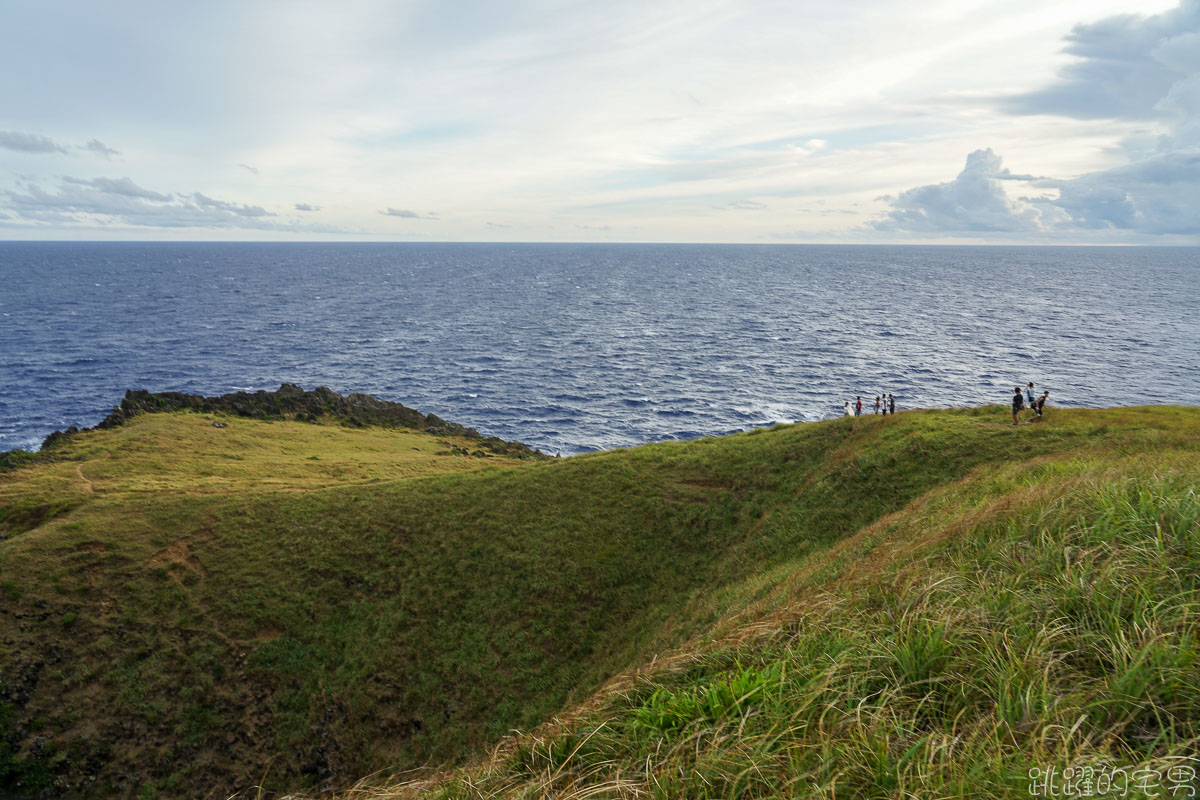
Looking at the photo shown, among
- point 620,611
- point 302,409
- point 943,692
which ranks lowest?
point 620,611

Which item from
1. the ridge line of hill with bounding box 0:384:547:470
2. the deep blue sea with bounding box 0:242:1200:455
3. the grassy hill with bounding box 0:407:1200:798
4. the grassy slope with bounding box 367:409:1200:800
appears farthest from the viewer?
the deep blue sea with bounding box 0:242:1200:455

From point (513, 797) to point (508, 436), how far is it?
65.7 meters

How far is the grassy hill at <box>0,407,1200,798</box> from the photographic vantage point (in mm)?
6527

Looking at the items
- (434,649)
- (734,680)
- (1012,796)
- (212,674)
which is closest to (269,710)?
(212,674)

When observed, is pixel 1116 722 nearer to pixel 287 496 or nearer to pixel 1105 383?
pixel 287 496

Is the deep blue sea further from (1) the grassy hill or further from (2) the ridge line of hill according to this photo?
(1) the grassy hill

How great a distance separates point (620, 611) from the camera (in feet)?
91.8

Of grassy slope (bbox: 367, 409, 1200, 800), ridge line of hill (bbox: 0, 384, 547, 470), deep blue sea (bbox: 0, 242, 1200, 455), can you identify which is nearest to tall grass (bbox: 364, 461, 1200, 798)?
grassy slope (bbox: 367, 409, 1200, 800)

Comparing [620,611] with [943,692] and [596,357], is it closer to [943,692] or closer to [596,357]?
[943,692]

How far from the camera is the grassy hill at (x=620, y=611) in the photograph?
21.4 feet

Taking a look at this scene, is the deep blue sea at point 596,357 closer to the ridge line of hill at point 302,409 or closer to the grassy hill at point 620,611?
the ridge line of hill at point 302,409

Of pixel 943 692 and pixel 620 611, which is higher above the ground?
pixel 943 692

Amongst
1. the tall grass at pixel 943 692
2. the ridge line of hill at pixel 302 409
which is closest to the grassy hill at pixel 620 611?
the tall grass at pixel 943 692

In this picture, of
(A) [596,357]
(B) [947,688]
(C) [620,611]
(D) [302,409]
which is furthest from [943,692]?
(A) [596,357]
